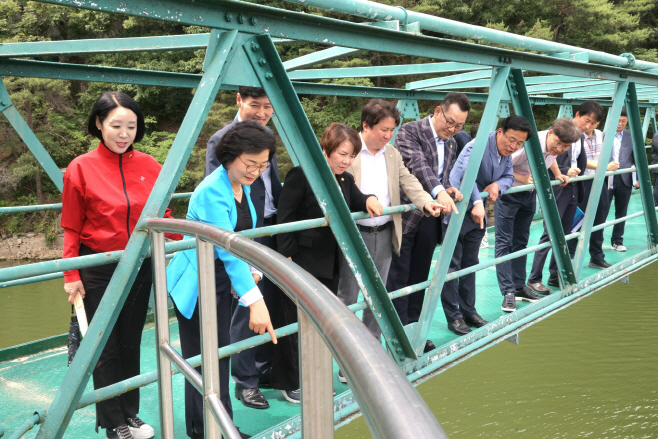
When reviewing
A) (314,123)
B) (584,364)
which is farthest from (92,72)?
(314,123)

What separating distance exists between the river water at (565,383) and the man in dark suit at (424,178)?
1.77 meters

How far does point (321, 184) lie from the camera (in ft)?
8.18

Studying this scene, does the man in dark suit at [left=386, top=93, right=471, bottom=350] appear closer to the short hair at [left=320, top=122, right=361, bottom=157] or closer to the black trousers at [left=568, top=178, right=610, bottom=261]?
the short hair at [left=320, top=122, right=361, bottom=157]

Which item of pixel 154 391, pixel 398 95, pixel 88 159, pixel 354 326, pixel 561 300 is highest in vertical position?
pixel 398 95

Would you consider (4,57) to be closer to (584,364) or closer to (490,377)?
(490,377)

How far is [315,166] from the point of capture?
A: 247 cm

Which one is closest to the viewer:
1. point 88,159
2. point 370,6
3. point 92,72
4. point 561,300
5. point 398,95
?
point 88,159

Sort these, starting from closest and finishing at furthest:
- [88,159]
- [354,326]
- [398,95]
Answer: [354,326] → [88,159] → [398,95]

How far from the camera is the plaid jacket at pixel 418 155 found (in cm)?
340

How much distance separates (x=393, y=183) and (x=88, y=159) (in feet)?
5.36

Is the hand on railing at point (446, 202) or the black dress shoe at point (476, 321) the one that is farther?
Result: the black dress shoe at point (476, 321)

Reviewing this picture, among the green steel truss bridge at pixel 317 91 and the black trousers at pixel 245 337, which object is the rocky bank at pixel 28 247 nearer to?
the green steel truss bridge at pixel 317 91

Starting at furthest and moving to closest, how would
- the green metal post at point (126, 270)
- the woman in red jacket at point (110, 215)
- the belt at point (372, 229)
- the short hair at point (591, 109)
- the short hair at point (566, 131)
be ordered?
the short hair at point (591, 109) → the short hair at point (566, 131) → the belt at point (372, 229) → the woman in red jacket at point (110, 215) → the green metal post at point (126, 270)

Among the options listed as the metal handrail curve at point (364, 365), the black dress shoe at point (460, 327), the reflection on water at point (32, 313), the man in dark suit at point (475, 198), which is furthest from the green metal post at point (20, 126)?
the reflection on water at point (32, 313)
